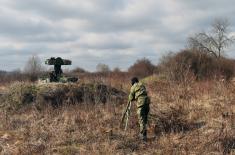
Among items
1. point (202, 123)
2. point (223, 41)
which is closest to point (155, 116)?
point (202, 123)

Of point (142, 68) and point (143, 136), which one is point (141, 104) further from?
point (142, 68)

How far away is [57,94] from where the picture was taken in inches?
674

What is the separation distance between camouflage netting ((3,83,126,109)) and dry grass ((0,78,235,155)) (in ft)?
1.75

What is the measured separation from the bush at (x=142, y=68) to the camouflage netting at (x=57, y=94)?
24.7m

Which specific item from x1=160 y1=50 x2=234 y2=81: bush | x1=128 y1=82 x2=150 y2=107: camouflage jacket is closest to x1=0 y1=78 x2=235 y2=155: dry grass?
x1=128 y1=82 x2=150 y2=107: camouflage jacket

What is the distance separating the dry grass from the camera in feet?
35.4

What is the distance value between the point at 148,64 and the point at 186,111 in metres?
30.5

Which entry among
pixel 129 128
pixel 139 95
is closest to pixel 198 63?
pixel 129 128

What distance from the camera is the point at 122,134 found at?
12.2m

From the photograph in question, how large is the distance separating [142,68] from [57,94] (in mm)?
27513

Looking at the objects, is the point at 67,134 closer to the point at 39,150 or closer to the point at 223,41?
the point at 39,150

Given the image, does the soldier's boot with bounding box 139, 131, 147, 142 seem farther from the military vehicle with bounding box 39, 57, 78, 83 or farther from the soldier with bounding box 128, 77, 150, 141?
the military vehicle with bounding box 39, 57, 78, 83

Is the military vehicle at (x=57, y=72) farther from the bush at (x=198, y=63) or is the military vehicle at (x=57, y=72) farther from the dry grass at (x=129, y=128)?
the bush at (x=198, y=63)

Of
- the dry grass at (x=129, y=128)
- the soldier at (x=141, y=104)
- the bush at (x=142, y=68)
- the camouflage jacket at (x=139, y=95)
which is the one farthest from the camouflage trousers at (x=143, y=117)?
the bush at (x=142, y=68)
